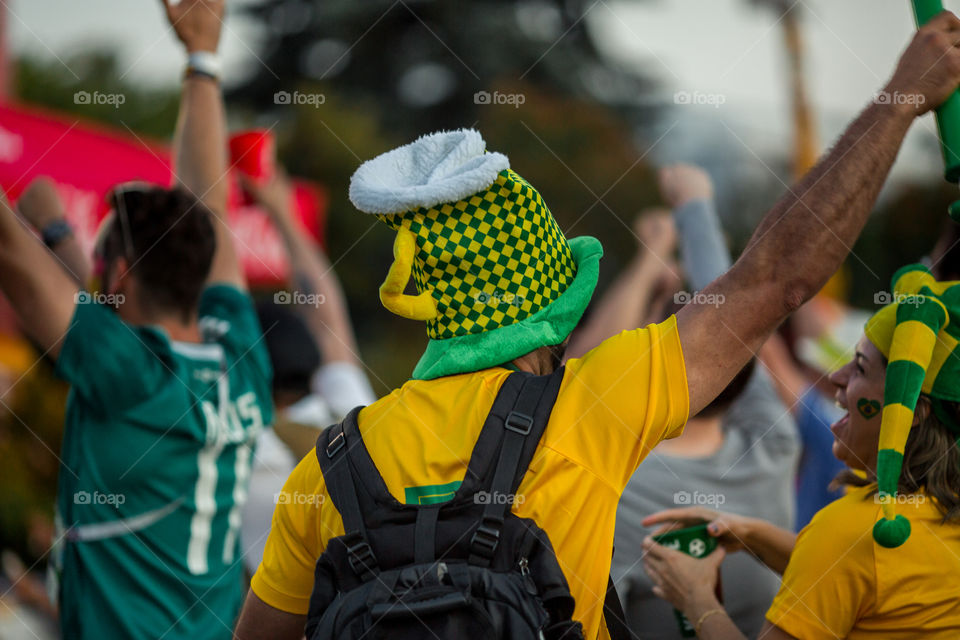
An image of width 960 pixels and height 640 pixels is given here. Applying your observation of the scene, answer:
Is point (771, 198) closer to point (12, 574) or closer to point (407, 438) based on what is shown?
point (12, 574)

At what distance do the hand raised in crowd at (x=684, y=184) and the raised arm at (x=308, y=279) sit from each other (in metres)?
1.66

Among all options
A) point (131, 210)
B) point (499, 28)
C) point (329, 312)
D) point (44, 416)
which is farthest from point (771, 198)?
point (131, 210)

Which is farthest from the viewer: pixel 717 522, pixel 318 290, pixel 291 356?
pixel 318 290

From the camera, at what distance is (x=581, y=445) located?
1629mm

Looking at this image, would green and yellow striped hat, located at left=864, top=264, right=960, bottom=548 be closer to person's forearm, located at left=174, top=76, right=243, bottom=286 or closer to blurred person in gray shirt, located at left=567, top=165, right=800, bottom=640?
blurred person in gray shirt, located at left=567, top=165, right=800, bottom=640

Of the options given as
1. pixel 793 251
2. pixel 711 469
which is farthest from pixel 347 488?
pixel 711 469

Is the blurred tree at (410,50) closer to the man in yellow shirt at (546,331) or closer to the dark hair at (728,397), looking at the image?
the dark hair at (728,397)

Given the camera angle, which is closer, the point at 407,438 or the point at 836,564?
A: the point at 407,438

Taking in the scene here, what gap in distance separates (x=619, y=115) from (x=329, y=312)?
21.2 meters

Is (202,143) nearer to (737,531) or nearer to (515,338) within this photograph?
(515,338)

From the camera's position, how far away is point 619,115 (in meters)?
24.5

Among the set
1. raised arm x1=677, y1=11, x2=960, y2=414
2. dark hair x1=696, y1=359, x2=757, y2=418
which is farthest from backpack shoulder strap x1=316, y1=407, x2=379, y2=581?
dark hair x1=696, y1=359, x2=757, y2=418

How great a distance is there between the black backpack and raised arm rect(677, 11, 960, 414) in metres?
0.26

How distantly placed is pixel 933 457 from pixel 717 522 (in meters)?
0.49
